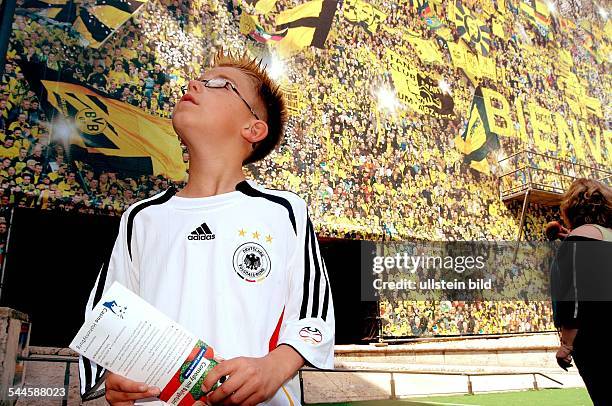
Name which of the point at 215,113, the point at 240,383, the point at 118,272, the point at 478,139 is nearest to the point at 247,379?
the point at 240,383

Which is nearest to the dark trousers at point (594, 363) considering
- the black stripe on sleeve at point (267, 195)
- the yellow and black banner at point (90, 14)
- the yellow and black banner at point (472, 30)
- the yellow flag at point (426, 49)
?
the black stripe on sleeve at point (267, 195)

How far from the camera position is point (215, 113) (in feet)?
4.99

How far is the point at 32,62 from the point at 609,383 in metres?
9.40

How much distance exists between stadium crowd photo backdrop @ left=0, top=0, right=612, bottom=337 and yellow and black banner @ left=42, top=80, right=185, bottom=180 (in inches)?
1.2

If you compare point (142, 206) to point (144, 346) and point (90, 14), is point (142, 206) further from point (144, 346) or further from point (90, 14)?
point (90, 14)

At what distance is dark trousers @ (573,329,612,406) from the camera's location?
250 centimetres

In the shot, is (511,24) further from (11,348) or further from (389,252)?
(11,348)

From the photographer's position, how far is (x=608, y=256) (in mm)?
2691

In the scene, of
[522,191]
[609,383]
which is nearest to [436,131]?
[522,191]

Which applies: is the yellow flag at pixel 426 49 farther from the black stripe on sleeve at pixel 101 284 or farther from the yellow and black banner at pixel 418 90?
the black stripe on sleeve at pixel 101 284

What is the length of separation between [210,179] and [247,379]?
0.71 m

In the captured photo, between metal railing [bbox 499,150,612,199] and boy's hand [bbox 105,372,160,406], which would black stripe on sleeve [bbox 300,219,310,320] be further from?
metal railing [bbox 499,150,612,199]

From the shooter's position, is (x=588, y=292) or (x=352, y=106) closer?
(x=588, y=292)

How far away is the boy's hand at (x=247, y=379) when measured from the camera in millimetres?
1002
